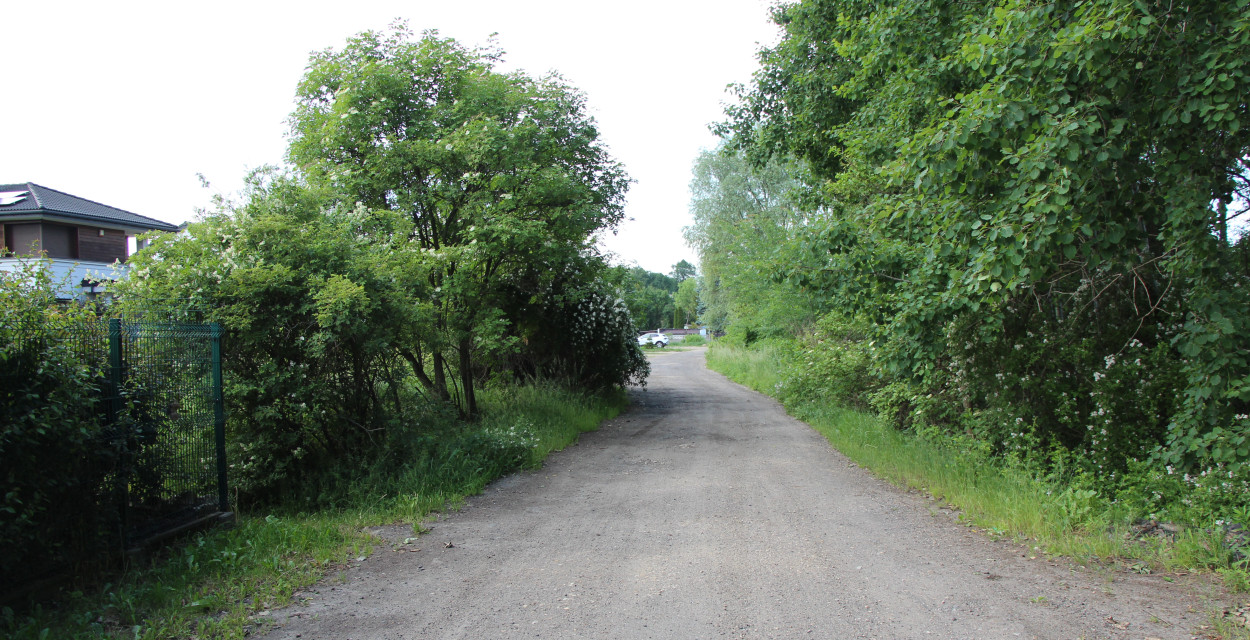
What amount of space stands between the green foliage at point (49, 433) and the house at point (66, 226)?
1875 cm

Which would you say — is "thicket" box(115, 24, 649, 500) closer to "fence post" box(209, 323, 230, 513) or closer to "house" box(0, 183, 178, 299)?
"fence post" box(209, 323, 230, 513)

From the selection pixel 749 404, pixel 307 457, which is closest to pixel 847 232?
pixel 307 457

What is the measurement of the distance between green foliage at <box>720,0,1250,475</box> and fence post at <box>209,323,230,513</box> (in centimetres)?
630

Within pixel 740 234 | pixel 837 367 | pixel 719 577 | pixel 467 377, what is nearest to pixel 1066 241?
pixel 719 577

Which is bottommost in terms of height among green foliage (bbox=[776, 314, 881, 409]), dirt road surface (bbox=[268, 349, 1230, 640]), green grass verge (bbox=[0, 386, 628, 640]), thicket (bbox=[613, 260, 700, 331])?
dirt road surface (bbox=[268, 349, 1230, 640])

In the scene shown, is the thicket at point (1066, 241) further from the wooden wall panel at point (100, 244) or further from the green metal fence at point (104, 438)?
the wooden wall panel at point (100, 244)

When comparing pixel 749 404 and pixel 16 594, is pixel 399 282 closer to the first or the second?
pixel 16 594

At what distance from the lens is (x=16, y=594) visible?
4.50 metres

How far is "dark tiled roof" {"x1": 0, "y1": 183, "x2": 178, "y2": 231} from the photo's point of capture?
71.9 ft

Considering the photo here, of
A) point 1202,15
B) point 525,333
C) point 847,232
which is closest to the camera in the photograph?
point 1202,15

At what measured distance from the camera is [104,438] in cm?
Answer: 521

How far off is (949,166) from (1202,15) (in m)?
2.00

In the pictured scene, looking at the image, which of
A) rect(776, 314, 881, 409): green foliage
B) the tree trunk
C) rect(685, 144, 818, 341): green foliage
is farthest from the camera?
rect(685, 144, 818, 341): green foliage

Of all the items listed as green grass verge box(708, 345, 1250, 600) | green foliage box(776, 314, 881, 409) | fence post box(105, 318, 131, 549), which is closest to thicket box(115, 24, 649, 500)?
fence post box(105, 318, 131, 549)
